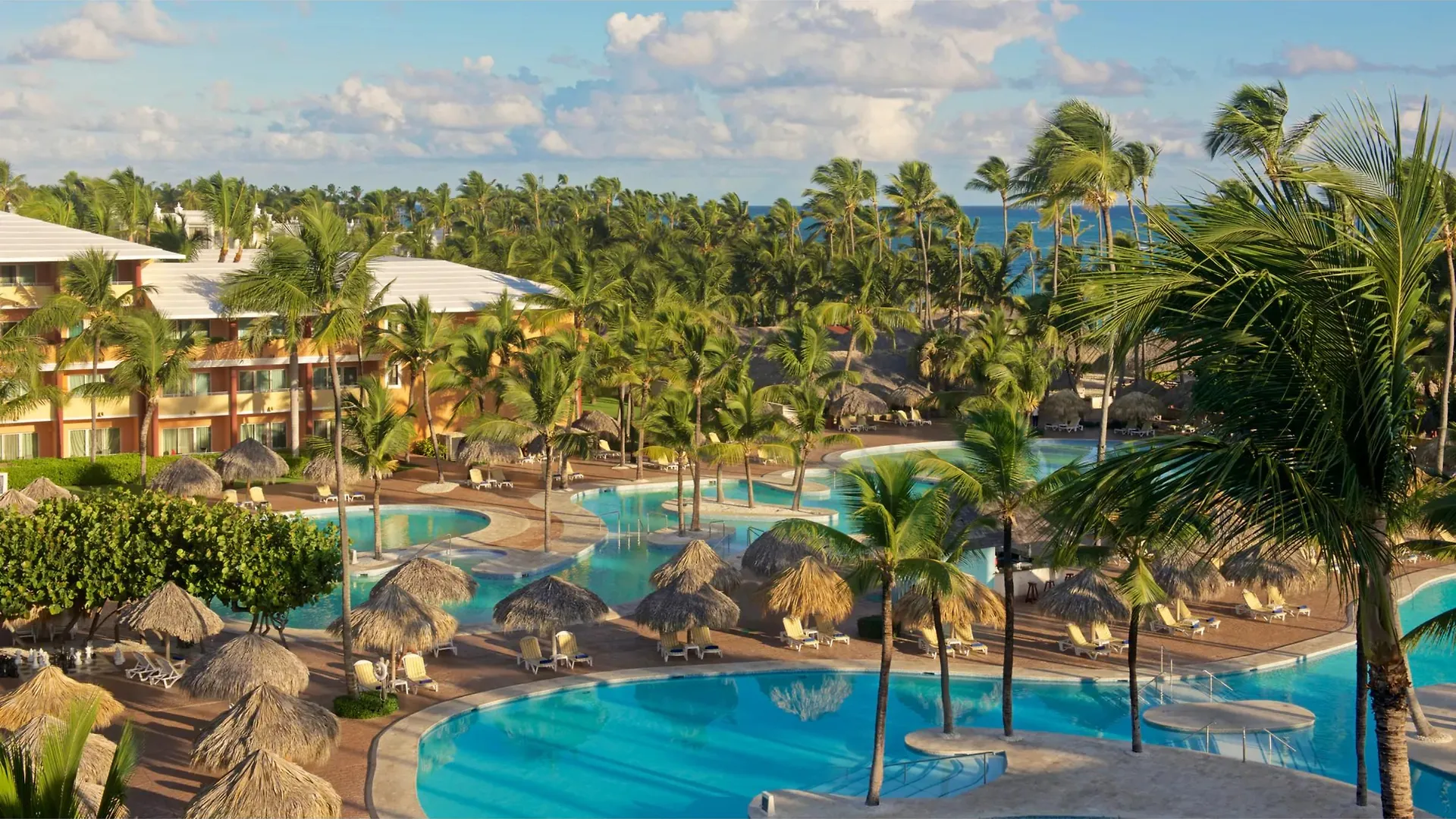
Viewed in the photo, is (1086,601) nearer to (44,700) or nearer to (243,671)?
(243,671)

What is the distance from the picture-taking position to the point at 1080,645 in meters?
25.7

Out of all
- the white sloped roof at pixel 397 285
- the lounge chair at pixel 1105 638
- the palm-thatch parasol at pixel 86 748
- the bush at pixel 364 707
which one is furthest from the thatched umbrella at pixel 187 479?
the lounge chair at pixel 1105 638

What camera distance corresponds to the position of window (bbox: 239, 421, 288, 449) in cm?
4469

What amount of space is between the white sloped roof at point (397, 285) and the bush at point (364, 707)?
20.0 meters

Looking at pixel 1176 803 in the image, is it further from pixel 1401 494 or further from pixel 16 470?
pixel 16 470

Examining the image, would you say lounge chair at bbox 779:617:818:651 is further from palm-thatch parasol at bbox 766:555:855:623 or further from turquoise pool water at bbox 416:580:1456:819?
turquoise pool water at bbox 416:580:1456:819

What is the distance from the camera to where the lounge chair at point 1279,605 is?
2842 cm

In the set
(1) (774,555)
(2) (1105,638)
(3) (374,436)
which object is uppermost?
(3) (374,436)

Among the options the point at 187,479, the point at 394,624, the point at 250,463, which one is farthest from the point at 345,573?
the point at 250,463

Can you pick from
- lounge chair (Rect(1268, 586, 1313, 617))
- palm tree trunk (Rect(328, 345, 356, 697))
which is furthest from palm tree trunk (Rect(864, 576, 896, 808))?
lounge chair (Rect(1268, 586, 1313, 617))

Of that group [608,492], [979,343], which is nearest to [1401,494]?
[608,492]

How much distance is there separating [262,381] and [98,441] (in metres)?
5.40

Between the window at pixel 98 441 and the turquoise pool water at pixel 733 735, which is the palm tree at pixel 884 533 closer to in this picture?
the turquoise pool water at pixel 733 735

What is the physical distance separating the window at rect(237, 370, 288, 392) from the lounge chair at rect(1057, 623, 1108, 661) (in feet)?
95.5
